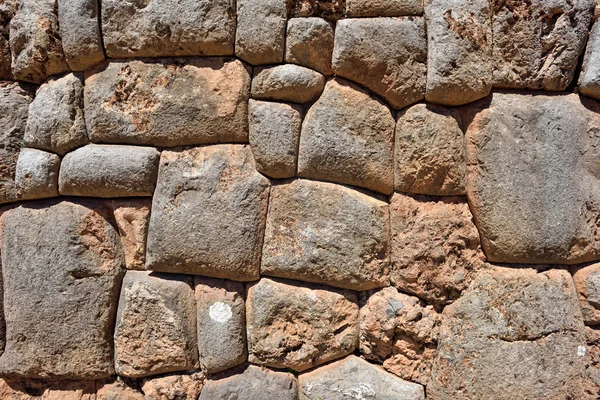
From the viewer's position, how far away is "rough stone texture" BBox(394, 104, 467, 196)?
1.80m

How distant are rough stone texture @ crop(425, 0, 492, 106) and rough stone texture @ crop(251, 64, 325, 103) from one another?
1.52 ft

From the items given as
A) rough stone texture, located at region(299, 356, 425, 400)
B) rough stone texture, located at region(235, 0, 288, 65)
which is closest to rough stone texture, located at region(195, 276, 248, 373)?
rough stone texture, located at region(299, 356, 425, 400)

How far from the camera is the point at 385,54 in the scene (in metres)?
1.79

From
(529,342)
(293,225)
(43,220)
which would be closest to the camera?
(529,342)

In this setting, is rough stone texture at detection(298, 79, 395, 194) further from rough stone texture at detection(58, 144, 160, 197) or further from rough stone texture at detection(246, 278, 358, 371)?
rough stone texture at detection(58, 144, 160, 197)

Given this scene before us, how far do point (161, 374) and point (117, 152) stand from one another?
99 cm

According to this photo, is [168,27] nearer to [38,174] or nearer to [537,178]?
[38,174]

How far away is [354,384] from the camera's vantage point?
A: 182cm

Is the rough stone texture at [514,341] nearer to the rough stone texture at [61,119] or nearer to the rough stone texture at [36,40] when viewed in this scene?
the rough stone texture at [61,119]

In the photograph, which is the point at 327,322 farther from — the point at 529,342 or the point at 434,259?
the point at 529,342

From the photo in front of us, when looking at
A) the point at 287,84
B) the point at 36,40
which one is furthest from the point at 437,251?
the point at 36,40

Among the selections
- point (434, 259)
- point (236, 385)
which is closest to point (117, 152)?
point (236, 385)

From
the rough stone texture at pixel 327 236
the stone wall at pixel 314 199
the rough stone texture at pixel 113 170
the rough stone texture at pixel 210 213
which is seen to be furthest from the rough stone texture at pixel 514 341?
the rough stone texture at pixel 113 170

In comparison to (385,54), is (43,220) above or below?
below
